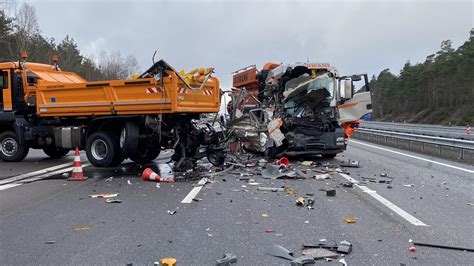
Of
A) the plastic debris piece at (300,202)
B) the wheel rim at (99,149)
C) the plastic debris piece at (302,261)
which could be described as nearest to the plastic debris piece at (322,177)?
the plastic debris piece at (300,202)

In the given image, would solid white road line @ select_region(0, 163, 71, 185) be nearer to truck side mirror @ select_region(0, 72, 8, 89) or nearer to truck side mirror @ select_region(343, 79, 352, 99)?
truck side mirror @ select_region(0, 72, 8, 89)

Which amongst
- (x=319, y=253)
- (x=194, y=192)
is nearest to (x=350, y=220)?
(x=319, y=253)

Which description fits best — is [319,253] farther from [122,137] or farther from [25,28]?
[25,28]

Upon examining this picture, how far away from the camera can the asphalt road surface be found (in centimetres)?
431

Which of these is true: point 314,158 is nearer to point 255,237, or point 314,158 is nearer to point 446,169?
point 446,169

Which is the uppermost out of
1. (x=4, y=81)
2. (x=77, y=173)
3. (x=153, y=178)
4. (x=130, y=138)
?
(x=4, y=81)

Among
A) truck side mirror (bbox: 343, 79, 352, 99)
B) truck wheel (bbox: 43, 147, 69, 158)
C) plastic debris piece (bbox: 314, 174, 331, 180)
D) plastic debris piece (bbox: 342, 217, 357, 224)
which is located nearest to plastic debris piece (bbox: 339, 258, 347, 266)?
plastic debris piece (bbox: 342, 217, 357, 224)

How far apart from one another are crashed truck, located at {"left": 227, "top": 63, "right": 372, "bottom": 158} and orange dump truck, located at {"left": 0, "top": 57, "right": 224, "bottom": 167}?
1.44 meters

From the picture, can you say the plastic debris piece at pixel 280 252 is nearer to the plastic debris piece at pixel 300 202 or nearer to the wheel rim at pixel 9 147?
the plastic debris piece at pixel 300 202

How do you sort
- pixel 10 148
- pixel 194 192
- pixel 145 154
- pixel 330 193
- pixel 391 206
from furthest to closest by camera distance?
pixel 10 148 < pixel 145 154 < pixel 194 192 < pixel 330 193 < pixel 391 206

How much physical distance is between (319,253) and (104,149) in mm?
→ 7521

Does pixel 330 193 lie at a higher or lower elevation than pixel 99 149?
lower

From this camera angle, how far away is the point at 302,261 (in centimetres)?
402

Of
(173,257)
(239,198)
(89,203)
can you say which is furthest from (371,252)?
(89,203)
